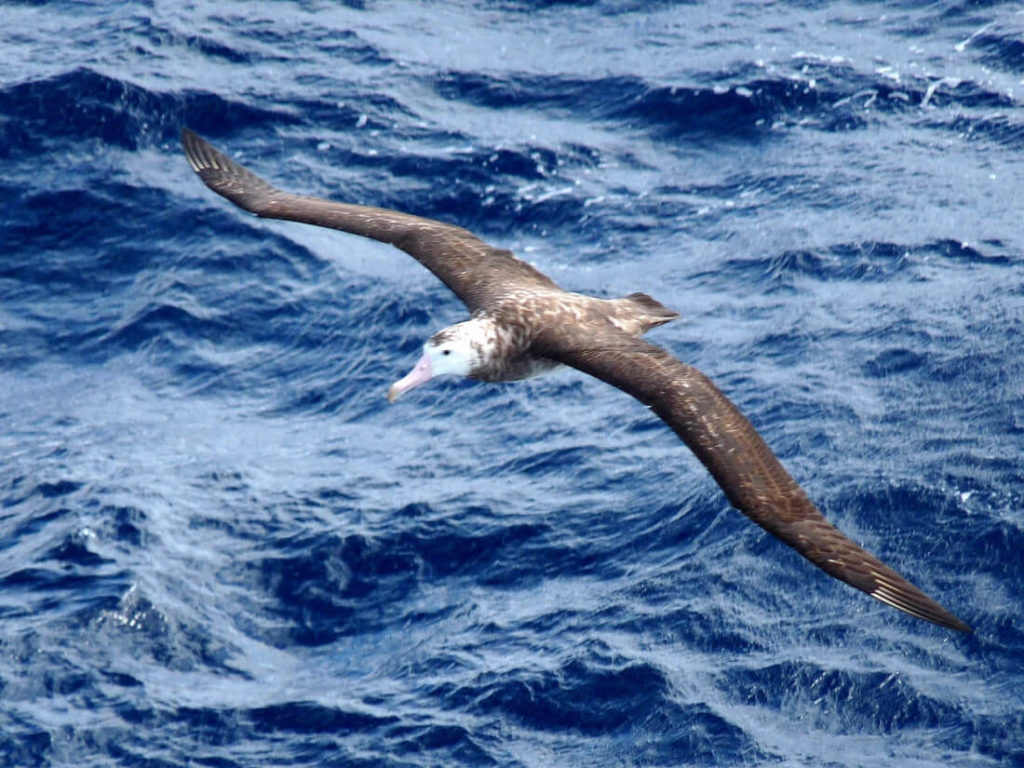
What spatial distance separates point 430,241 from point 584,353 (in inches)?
100

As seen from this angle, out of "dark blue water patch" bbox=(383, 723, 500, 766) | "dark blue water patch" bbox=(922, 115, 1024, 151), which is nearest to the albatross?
"dark blue water patch" bbox=(383, 723, 500, 766)

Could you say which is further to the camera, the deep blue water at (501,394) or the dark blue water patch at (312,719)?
the dark blue water patch at (312,719)

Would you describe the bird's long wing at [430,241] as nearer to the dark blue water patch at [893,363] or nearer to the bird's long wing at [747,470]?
the bird's long wing at [747,470]

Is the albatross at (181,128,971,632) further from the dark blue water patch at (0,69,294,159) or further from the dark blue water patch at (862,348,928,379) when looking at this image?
the dark blue water patch at (0,69,294,159)

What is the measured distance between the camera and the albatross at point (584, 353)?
416 inches

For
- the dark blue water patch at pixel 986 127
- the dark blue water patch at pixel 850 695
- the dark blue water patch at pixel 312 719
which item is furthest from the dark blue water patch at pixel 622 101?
the dark blue water patch at pixel 312 719

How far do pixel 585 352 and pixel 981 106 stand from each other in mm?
10320

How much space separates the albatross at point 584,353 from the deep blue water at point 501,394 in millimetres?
2463

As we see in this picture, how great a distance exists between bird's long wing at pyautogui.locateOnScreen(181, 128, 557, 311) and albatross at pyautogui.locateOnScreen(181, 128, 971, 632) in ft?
0.04

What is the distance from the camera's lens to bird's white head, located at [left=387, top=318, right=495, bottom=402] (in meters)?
12.5

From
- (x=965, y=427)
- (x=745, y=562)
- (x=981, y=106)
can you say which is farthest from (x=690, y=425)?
(x=981, y=106)

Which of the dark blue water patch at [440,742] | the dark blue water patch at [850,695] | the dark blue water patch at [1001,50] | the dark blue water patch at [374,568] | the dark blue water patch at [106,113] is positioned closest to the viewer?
the dark blue water patch at [850,695]

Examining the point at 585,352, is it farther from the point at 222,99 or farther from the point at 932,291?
the point at 222,99

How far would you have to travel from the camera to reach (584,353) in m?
12.1
